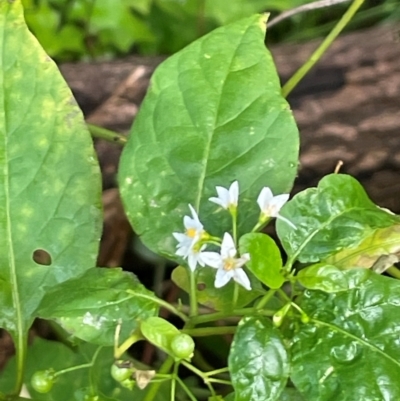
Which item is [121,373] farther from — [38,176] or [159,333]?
[38,176]

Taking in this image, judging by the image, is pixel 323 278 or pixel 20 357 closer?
pixel 323 278

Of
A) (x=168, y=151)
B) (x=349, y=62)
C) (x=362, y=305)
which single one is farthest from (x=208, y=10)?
(x=362, y=305)

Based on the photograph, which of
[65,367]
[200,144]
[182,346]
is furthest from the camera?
[65,367]

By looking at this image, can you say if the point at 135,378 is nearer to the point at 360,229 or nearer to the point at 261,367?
the point at 261,367

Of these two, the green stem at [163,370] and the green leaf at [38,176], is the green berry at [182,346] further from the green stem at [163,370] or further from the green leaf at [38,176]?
the green leaf at [38,176]

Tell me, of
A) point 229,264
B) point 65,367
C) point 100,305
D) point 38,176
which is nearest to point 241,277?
point 229,264

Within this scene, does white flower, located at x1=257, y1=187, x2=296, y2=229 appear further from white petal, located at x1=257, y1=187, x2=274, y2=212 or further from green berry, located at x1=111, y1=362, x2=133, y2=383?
green berry, located at x1=111, y1=362, x2=133, y2=383

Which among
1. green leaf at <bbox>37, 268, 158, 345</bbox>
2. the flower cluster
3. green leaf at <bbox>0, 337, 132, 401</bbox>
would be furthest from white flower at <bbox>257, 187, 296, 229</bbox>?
green leaf at <bbox>0, 337, 132, 401</bbox>

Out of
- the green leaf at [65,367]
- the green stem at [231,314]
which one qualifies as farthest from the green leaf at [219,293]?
the green leaf at [65,367]
